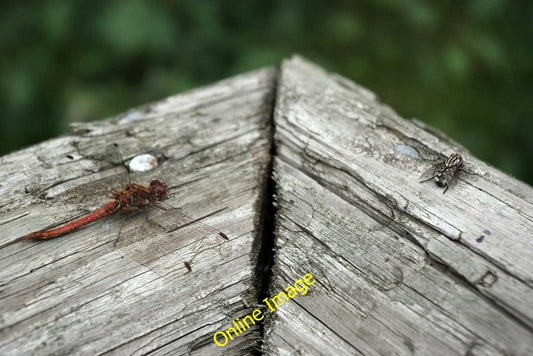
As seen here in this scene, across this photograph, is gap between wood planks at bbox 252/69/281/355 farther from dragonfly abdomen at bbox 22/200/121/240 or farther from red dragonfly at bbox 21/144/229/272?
dragonfly abdomen at bbox 22/200/121/240

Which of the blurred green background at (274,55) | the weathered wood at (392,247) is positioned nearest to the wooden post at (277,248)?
the weathered wood at (392,247)

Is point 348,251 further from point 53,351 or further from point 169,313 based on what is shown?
point 53,351

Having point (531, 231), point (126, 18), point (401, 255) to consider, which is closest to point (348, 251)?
point (401, 255)

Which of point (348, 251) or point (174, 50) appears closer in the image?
point (348, 251)

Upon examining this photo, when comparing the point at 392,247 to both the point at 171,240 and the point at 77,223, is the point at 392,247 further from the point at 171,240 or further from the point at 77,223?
the point at 77,223

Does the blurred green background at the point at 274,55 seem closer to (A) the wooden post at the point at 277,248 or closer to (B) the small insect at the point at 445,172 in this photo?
(A) the wooden post at the point at 277,248

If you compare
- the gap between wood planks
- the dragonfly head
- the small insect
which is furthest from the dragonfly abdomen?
the small insect
